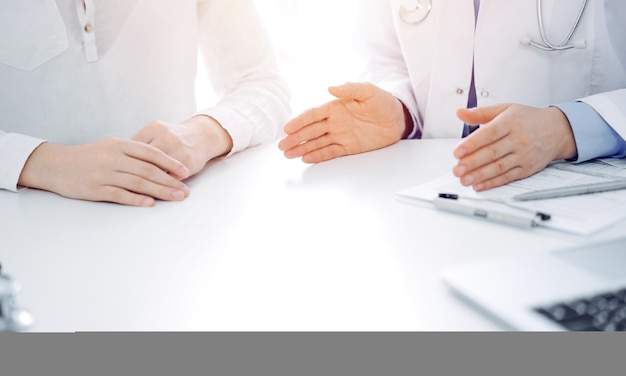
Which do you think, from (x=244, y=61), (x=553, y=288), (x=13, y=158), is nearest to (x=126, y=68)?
(x=244, y=61)

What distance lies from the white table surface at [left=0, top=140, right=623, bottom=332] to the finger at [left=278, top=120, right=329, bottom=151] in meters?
0.10

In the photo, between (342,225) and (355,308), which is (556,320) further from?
(342,225)

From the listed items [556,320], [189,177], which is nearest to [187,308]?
[556,320]

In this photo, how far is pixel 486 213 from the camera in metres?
0.73

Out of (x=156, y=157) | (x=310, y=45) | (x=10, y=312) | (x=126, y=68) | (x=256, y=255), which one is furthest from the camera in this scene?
(x=310, y=45)

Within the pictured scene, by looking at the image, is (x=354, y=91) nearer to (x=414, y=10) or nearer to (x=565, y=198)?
(x=414, y=10)

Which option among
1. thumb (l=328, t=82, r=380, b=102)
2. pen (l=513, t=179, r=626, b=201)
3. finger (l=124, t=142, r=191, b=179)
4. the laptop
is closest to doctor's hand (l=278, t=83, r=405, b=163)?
thumb (l=328, t=82, r=380, b=102)

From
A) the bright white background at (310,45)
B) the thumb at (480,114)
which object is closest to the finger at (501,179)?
the thumb at (480,114)

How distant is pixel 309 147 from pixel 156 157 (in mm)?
272

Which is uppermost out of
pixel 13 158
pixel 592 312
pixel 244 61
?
pixel 244 61

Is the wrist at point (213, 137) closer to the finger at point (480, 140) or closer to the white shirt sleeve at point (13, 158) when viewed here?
the white shirt sleeve at point (13, 158)

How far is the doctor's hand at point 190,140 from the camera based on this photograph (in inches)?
37.0

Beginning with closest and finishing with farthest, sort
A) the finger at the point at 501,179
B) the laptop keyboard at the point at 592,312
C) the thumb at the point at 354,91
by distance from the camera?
1. the laptop keyboard at the point at 592,312
2. the finger at the point at 501,179
3. the thumb at the point at 354,91

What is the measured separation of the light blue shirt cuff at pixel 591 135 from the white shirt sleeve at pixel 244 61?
0.54 m
